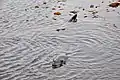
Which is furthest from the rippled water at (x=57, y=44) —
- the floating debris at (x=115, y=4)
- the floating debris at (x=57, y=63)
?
the floating debris at (x=115, y=4)

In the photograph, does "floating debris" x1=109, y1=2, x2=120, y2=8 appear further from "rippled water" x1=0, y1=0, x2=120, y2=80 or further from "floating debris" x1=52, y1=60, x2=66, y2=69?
"floating debris" x1=52, y1=60, x2=66, y2=69

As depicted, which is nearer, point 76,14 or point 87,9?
point 76,14

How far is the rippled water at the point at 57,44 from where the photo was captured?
923cm

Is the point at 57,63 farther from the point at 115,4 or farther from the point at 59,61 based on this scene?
the point at 115,4

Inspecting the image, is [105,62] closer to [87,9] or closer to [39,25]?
[39,25]

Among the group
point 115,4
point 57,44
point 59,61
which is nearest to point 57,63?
point 59,61

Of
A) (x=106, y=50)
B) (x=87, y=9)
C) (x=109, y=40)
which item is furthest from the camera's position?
(x=87, y=9)

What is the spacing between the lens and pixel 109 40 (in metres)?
11.9

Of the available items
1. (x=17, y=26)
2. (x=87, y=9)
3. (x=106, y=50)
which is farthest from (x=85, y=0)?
(x=106, y=50)

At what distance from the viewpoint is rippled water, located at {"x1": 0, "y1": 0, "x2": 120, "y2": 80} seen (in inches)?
364

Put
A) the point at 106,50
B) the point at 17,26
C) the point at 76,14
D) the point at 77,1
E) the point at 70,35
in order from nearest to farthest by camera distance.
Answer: the point at 106,50
the point at 70,35
the point at 17,26
the point at 76,14
the point at 77,1

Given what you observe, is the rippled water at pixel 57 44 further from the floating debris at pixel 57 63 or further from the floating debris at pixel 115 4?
the floating debris at pixel 115 4

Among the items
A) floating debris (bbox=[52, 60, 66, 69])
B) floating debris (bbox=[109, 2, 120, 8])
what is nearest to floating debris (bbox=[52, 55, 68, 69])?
floating debris (bbox=[52, 60, 66, 69])

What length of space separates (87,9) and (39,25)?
14.3ft
